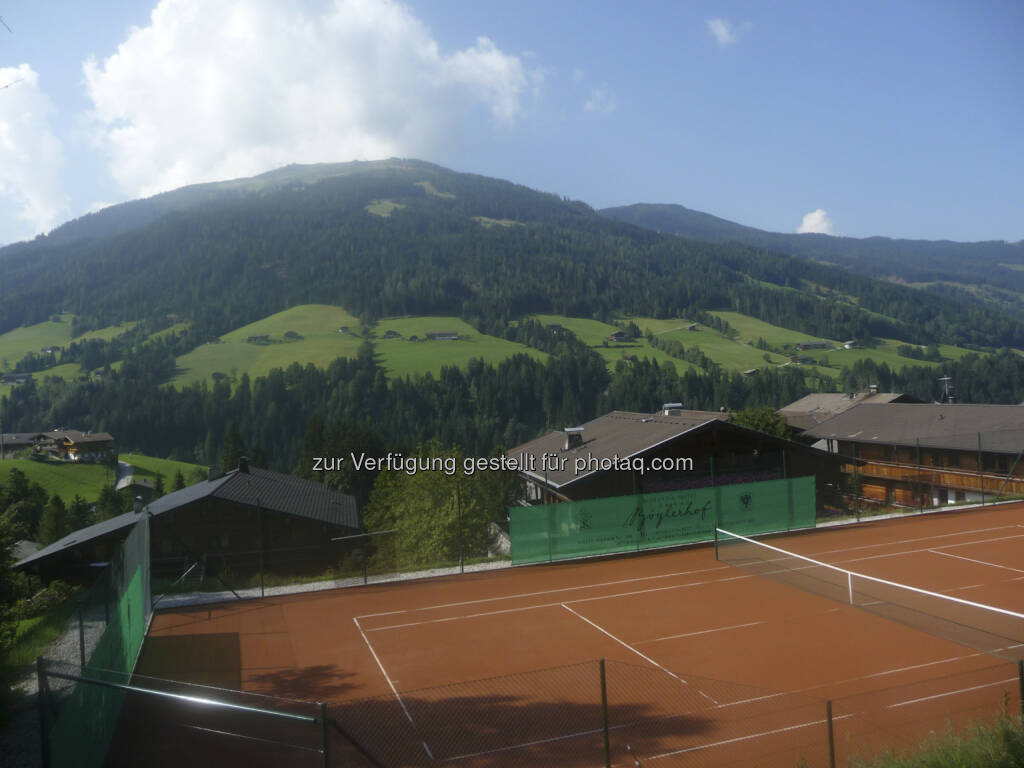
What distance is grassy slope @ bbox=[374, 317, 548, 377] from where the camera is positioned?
4867 inches

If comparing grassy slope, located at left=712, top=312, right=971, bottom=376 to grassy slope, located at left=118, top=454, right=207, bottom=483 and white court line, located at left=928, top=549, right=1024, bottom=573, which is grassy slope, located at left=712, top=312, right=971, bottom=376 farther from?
white court line, located at left=928, top=549, right=1024, bottom=573

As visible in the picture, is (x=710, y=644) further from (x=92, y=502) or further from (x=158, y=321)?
(x=158, y=321)

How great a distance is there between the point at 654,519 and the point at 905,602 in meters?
7.96

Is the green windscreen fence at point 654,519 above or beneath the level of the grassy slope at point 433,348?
beneath

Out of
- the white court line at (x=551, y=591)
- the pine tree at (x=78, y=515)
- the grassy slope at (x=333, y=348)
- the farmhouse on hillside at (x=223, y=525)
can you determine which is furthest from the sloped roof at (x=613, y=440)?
the grassy slope at (x=333, y=348)

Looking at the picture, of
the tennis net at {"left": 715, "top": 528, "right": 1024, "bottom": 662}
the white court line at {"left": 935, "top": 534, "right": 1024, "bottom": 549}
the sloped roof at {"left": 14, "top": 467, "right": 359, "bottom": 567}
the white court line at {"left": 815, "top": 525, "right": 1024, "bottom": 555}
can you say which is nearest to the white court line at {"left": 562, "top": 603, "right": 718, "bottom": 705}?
the tennis net at {"left": 715, "top": 528, "right": 1024, "bottom": 662}

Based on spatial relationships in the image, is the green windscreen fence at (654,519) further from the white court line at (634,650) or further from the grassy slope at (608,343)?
the grassy slope at (608,343)

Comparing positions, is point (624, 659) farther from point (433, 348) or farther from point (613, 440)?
point (433, 348)

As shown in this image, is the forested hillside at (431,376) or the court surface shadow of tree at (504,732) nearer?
the court surface shadow of tree at (504,732)

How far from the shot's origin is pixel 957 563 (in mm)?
17156

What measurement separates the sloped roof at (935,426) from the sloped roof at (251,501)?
2594 centimetres

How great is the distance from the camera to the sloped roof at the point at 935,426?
29.6m

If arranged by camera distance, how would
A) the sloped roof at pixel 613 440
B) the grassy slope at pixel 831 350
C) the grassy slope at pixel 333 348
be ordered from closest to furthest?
the sloped roof at pixel 613 440
the grassy slope at pixel 333 348
the grassy slope at pixel 831 350

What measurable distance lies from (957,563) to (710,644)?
8776 millimetres
